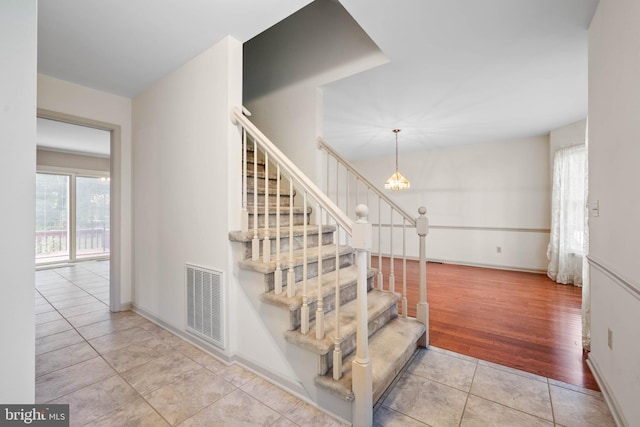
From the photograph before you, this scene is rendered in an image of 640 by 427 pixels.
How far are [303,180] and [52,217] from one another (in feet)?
23.1

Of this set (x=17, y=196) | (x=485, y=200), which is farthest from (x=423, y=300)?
(x=485, y=200)

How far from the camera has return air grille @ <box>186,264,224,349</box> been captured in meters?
2.04

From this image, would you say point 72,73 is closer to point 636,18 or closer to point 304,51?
point 304,51

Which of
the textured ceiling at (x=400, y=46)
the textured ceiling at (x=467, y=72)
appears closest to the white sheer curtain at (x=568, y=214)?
the textured ceiling at (x=467, y=72)

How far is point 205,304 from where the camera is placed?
214 centimetres

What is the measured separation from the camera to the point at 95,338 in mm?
2387

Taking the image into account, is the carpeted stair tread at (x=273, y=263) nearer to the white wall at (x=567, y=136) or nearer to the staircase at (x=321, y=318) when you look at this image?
the staircase at (x=321, y=318)

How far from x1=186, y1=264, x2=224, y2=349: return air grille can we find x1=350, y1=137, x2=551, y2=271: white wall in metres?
5.00

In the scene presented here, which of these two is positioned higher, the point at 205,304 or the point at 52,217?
the point at 52,217

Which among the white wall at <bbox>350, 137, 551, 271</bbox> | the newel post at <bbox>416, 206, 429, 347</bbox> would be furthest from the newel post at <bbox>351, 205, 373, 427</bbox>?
the white wall at <bbox>350, 137, 551, 271</bbox>

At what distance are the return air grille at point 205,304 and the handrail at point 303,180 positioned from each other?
100 cm

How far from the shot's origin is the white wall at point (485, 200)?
191 inches

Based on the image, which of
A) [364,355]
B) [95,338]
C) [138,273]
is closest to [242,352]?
[364,355]

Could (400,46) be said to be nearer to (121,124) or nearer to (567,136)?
(121,124)
